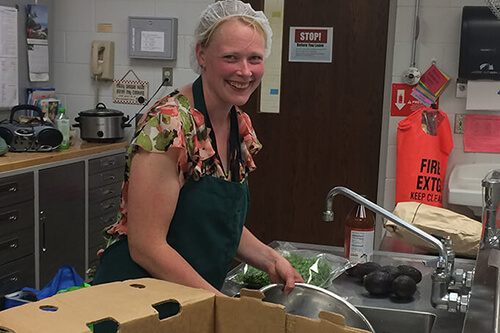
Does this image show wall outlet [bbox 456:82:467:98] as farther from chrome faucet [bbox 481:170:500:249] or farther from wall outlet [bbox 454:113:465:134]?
chrome faucet [bbox 481:170:500:249]

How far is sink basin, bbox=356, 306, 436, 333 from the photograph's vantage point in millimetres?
1888

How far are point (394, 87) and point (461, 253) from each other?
1.84 metres

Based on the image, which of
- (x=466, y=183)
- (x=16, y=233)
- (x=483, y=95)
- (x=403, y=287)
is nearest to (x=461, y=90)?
(x=483, y=95)

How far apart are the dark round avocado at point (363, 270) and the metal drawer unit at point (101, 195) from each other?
260 centimetres

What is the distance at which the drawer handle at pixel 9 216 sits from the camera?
360cm

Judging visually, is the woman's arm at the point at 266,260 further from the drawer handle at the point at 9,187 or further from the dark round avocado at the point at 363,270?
the drawer handle at the point at 9,187

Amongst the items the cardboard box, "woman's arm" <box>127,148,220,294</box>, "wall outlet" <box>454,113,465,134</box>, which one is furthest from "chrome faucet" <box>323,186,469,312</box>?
"wall outlet" <box>454,113,465,134</box>

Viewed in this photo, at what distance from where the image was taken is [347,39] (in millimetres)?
4449

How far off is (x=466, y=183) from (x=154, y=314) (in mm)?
3369

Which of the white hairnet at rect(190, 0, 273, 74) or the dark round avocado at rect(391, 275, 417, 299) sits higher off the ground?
the white hairnet at rect(190, 0, 273, 74)

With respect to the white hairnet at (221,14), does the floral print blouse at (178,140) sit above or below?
below

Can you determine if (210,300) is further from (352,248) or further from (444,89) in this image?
(444,89)

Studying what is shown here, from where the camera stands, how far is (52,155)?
4000 mm

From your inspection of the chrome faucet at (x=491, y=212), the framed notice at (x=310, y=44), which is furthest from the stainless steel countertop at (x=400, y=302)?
the framed notice at (x=310, y=44)
